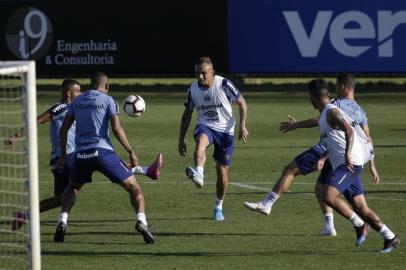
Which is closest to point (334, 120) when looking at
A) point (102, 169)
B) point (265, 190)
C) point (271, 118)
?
point (102, 169)

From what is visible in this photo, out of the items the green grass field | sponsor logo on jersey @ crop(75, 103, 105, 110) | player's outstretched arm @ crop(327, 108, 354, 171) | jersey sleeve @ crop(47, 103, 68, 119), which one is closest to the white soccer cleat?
the green grass field

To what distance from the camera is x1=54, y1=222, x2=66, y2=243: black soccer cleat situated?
1378cm

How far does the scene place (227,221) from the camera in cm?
1549

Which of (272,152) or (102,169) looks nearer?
(102,169)

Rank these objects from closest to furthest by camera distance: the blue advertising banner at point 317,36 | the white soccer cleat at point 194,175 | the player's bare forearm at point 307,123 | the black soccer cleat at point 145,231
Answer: the black soccer cleat at point 145,231
the player's bare forearm at point 307,123
the white soccer cleat at point 194,175
the blue advertising banner at point 317,36

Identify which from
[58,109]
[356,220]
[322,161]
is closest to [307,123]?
[322,161]

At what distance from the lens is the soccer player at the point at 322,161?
1322 cm

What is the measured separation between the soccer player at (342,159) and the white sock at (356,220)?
1cm

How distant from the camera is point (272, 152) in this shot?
23.7 meters

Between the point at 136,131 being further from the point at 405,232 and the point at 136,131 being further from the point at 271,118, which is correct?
the point at 405,232

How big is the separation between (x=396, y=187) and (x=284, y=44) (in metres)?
20.8

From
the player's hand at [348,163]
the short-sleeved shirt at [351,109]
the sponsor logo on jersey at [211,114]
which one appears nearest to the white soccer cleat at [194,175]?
the sponsor logo on jersey at [211,114]

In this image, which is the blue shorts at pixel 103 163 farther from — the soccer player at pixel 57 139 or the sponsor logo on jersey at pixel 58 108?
the sponsor logo on jersey at pixel 58 108

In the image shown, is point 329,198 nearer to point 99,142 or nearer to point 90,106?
point 99,142
